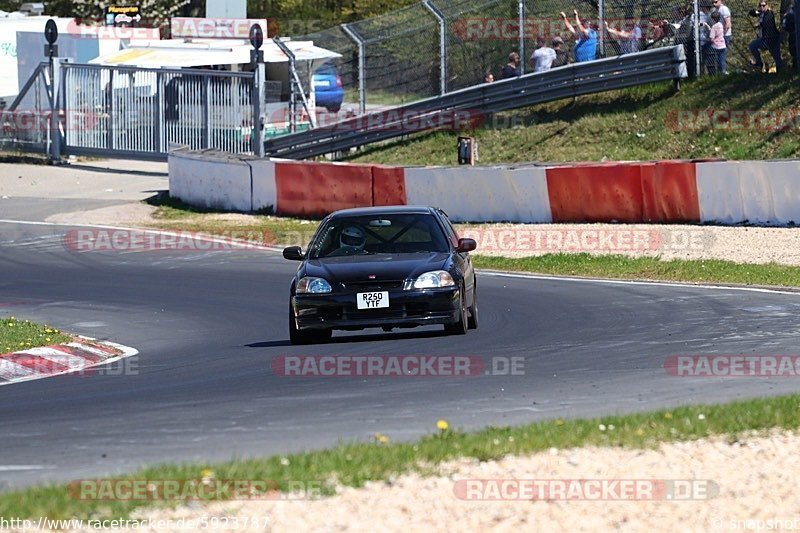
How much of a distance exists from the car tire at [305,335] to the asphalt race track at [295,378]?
0.39 ft

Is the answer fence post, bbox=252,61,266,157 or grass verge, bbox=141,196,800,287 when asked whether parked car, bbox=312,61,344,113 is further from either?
grass verge, bbox=141,196,800,287

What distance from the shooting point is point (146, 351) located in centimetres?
1402

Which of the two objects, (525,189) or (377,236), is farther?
(525,189)

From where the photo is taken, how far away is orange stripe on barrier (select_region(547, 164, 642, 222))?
23578 mm

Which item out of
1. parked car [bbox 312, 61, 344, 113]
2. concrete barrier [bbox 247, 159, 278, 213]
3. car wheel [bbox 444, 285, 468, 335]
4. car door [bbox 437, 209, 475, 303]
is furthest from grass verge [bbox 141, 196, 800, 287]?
parked car [bbox 312, 61, 344, 113]

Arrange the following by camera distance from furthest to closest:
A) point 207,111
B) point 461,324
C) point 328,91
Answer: point 328,91 → point 207,111 → point 461,324

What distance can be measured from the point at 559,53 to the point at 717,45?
382cm

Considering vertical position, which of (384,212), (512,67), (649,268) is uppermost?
(512,67)

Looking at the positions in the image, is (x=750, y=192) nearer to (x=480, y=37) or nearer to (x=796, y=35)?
(x=796, y=35)

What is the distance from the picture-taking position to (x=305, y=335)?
13500 millimetres

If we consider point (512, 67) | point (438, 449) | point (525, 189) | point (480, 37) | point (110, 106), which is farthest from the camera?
point (110, 106)

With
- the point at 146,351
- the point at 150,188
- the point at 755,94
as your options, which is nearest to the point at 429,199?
the point at 755,94

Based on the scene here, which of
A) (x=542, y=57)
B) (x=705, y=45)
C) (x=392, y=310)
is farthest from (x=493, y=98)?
(x=392, y=310)

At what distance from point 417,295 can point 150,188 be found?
21.8 metres
